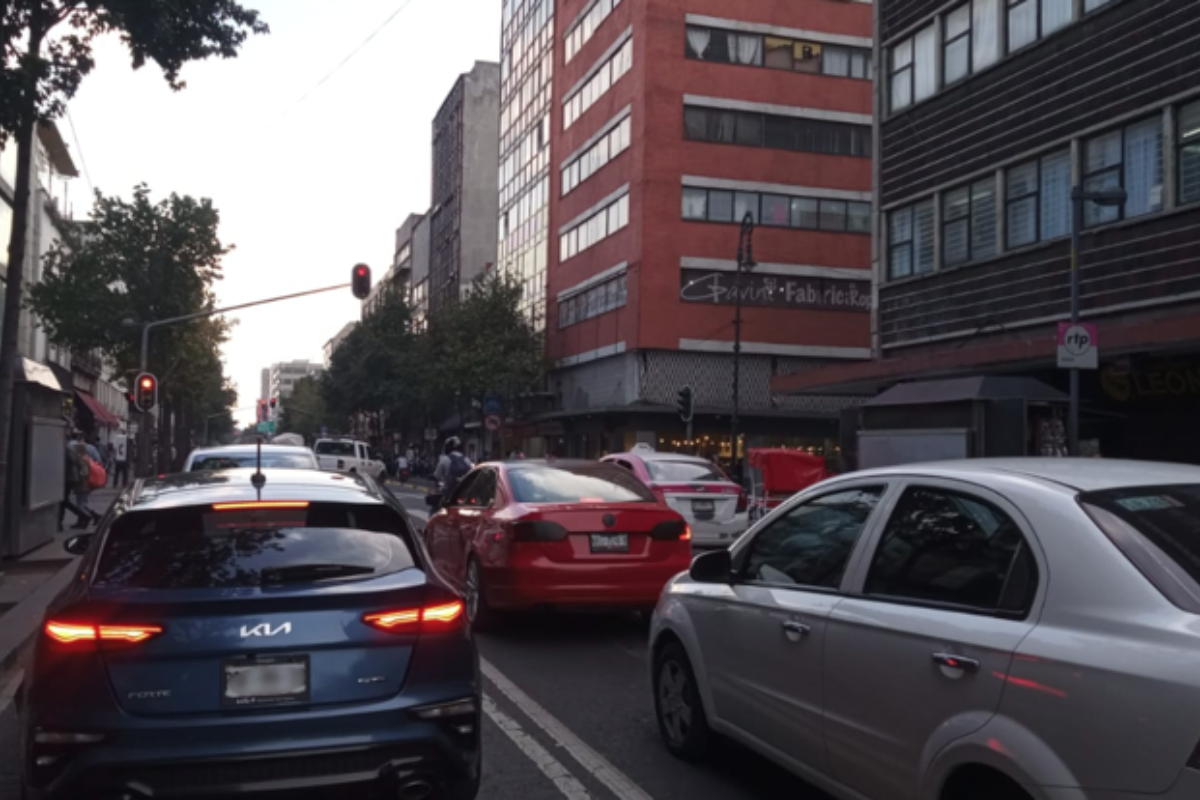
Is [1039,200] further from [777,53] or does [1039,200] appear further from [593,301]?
[593,301]

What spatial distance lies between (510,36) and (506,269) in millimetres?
14126

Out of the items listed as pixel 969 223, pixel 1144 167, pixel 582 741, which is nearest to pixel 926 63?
pixel 969 223

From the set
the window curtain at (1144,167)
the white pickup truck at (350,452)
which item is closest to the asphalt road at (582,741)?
the window curtain at (1144,167)

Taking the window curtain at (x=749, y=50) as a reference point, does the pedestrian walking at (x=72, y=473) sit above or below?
below

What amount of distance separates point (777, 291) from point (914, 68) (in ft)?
56.9

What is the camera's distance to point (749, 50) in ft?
134

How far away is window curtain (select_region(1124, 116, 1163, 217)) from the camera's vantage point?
17.3 metres

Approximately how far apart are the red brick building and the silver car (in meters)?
34.2

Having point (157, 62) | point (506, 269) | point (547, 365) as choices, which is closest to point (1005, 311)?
point (157, 62)

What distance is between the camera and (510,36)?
6197 centimetres

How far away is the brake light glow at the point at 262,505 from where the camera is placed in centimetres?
462

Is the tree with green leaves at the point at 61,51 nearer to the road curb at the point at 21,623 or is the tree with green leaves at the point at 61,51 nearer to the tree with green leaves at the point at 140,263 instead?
the road curb at the point at 21,623

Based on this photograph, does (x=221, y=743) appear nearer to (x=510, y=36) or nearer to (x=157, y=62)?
(x=157, y=62)

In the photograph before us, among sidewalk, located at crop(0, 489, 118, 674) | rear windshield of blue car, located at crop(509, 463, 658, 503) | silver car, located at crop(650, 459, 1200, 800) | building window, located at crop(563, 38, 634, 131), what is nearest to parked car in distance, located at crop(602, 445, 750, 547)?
rear windshield of blue car, located at crop(509, 463, 658, 503)
